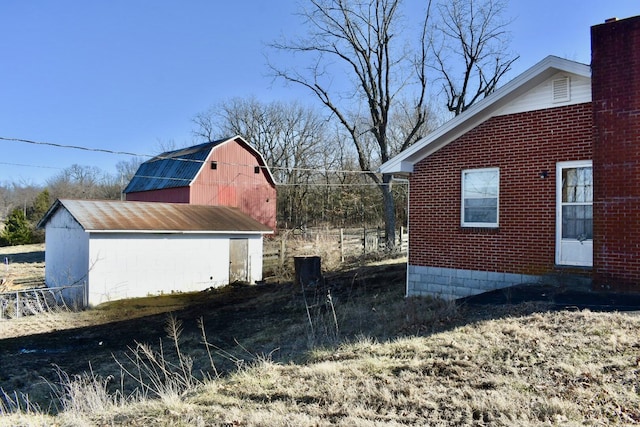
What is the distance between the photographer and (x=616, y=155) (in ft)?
27.9

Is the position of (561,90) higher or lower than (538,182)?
higher

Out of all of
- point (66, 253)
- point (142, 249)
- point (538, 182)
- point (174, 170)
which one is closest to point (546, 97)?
point (538, 182)

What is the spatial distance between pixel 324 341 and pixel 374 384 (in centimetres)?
280

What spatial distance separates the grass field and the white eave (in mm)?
3566

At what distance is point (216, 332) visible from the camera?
36.3 ft

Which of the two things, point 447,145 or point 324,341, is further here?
point 447,145

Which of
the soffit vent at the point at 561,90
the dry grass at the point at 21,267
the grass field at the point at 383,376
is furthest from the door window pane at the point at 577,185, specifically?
the dry grass at the point at 21,267

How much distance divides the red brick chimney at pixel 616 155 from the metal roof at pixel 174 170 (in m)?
21.9

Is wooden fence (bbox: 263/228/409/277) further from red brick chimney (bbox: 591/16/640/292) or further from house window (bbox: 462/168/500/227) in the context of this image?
red brick chimney (bbox: 591/16/640/292)

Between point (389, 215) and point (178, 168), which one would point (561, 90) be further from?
point (178, 168)

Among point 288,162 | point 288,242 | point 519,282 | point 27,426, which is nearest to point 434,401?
point 27,426

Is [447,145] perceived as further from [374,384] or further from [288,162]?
[288,162]

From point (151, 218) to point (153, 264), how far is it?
6.36ft

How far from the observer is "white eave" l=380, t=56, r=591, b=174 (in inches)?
358
